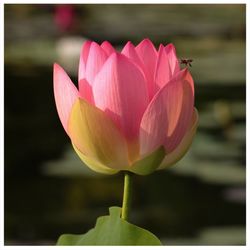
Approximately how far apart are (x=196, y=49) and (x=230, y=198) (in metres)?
1.68

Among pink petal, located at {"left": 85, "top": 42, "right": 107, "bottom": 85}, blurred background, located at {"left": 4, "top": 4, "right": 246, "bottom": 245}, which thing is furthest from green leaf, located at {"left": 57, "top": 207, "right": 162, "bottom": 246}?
blurred background, located at {"left": 4, "top": 4, "right": 246, "bottom": 245}

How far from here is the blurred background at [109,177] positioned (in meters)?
2.09

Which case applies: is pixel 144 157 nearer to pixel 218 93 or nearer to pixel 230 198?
pixel 230 198

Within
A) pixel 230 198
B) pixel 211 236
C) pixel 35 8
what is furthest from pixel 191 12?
pixel 211 236

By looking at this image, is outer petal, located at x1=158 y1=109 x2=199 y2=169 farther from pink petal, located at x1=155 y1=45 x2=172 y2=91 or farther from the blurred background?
the blurred background

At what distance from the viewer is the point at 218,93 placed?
3.11 meters

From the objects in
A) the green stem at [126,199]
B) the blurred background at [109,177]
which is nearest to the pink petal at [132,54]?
the green stem at [126,199]

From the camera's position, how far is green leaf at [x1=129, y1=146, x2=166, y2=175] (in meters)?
0.57

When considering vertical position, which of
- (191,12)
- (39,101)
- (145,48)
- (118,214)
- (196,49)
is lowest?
(118,214)

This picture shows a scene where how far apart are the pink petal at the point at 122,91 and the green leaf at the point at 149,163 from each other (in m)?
0.02

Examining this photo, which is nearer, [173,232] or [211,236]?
[211,236]

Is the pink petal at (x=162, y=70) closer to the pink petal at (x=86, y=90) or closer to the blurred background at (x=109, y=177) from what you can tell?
the pink petal at (x=86, y=90)

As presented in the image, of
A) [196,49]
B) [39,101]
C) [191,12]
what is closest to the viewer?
[39,101]

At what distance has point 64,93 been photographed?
0.58 m
